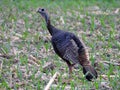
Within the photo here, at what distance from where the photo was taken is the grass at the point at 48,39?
7.52 m

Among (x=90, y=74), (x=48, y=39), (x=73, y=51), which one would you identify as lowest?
(x=48, y=39)

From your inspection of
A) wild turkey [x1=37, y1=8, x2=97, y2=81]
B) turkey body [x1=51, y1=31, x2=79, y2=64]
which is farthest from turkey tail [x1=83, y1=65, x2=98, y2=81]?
turkey body [x1=51, y1=31, x2=79, y2=64]

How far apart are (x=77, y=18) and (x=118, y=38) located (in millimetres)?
2782

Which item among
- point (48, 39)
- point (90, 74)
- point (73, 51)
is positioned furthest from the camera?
point (48, 39)

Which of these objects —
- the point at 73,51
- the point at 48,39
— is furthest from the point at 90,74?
the point at 48,39

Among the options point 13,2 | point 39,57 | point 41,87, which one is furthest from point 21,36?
point 13,2

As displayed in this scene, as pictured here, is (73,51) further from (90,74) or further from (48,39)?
(48,39)

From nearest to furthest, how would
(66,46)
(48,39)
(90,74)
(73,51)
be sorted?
(90,74) → (73,51) → (66,46) → (48,39)

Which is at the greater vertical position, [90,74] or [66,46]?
[66,46]

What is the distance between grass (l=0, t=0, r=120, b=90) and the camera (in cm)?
752

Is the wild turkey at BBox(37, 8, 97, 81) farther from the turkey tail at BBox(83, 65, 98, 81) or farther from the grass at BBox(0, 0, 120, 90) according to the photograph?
the grass at BBox(0, 0, 120, 90)

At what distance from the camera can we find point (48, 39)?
1076 centimetres

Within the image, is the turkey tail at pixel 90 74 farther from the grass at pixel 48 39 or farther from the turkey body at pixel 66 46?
the turkey body at pixel 66 46

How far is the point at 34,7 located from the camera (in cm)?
1573
